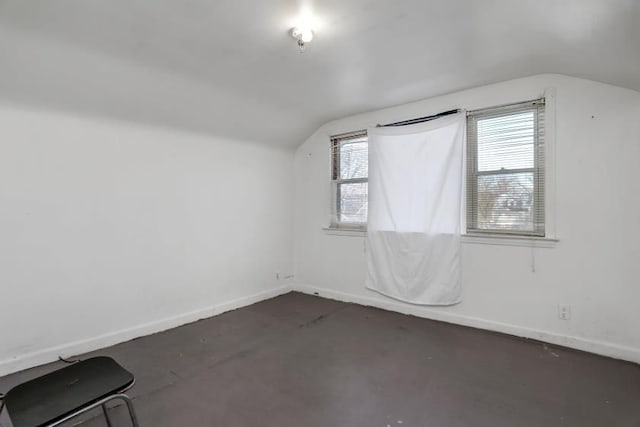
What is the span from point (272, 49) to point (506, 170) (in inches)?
91.4

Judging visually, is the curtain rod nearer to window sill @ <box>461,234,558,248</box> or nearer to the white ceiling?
the white ceiling

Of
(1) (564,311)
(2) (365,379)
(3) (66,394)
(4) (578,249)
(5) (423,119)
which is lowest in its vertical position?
(2) (365,379)

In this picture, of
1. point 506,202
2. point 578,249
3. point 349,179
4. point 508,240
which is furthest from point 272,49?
point 578,249

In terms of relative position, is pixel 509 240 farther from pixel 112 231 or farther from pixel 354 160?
pixel 112 231

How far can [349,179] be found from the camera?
163 inches

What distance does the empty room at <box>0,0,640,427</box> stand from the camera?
1.92 m

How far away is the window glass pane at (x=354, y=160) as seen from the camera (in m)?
3.99

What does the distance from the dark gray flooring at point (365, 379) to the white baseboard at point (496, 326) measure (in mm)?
89

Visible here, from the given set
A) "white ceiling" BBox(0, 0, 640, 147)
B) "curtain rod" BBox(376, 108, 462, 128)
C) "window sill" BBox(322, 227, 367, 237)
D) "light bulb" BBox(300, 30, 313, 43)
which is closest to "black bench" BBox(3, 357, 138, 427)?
"white ceiling" BBox(0, 0, 640, 147)

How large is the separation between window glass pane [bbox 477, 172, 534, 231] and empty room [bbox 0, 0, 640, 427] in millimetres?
20

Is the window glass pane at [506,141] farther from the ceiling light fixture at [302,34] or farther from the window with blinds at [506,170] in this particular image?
the ceiling light fixture at [302,34]

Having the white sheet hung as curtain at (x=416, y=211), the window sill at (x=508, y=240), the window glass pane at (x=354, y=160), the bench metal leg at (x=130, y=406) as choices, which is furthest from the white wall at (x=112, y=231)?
the window sill at (x=508, y=240)

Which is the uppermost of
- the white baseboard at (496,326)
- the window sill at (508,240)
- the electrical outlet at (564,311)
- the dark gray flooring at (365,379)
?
the window sill at (508,240)

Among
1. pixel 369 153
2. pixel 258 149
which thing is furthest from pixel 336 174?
pixel 258 149
